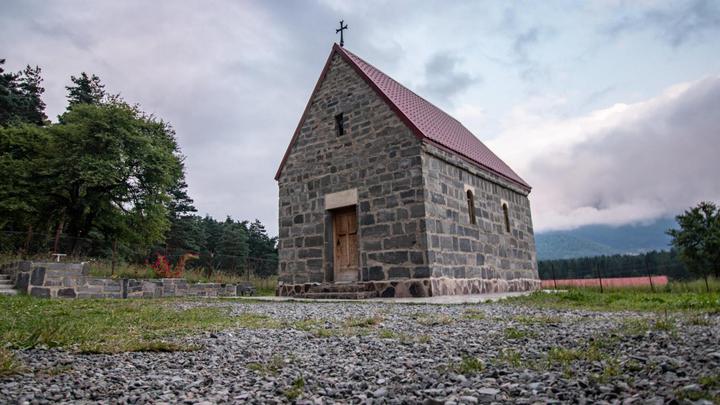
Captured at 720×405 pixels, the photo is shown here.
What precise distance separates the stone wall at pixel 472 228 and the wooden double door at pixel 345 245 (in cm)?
242

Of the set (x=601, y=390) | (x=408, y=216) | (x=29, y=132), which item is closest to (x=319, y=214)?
(x=408, y=216)

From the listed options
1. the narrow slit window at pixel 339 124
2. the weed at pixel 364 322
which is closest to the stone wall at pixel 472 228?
the narrow slit window at pixel 339 124

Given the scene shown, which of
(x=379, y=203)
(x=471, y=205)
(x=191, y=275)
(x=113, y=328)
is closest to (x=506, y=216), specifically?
(x=471, y=205)

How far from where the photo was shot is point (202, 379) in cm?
291

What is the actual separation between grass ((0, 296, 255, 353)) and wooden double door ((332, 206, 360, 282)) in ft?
16.2

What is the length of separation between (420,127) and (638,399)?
9.67 metres

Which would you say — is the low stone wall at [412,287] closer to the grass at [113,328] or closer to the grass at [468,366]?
the grass at [113,328]

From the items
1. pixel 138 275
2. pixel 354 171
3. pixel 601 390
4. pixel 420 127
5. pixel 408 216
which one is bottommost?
pixel 601 390

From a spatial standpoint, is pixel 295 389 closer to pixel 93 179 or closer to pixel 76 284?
pixel 76 284

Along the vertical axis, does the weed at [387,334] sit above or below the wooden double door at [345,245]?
below

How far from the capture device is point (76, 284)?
1210 centimetres

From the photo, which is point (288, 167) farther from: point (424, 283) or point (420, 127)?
point (424, 283)

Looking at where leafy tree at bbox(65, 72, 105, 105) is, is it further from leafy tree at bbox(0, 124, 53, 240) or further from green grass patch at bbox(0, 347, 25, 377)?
green grass patch at bbox(0, 347, 25, 377)

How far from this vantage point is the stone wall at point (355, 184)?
35.0 feet
